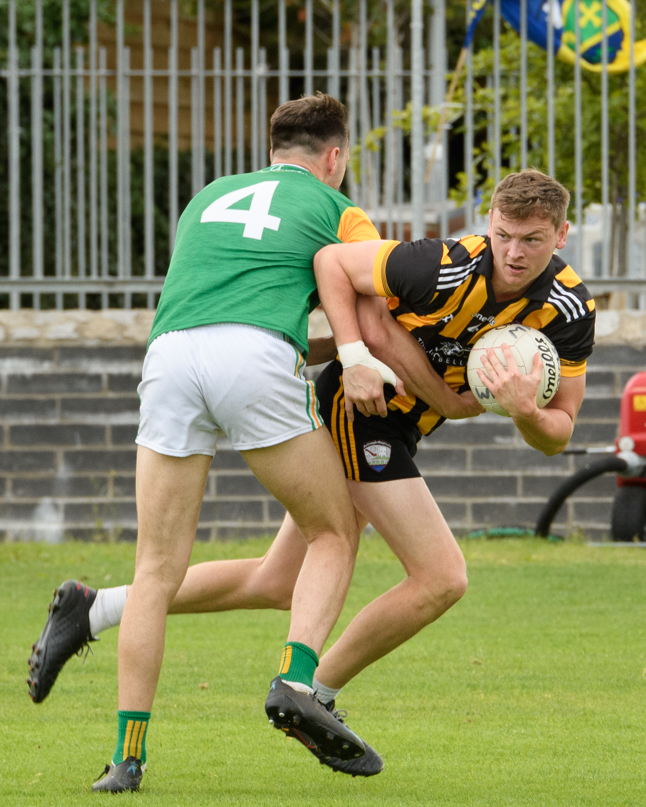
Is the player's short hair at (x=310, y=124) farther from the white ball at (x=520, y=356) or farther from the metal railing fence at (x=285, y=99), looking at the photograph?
the metal railing fence at (x=285, y=99)

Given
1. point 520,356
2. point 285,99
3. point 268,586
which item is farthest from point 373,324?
point 285,99

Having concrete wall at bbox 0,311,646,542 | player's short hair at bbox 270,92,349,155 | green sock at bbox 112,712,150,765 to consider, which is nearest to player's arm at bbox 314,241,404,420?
player's short hair at bbox 270,92,349,155

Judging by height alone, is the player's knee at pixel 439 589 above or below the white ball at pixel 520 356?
below

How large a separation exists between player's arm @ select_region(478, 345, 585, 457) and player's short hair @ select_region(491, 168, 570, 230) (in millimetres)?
426

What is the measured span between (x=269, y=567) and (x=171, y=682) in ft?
4.09

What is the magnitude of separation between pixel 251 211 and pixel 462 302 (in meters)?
0.75

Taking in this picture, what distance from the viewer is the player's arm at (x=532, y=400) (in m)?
3.55

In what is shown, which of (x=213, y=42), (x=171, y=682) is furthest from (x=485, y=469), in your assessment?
(x=213, y=42)

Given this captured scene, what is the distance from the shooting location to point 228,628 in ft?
21.1

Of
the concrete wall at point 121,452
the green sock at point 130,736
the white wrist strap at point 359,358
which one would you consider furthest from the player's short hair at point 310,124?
the concrete wall at point 121,452

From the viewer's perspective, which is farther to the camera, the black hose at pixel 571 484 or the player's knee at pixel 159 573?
the black hose at pixel 571 484

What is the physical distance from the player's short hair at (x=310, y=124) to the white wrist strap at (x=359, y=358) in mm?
701

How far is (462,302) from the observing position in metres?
3.78

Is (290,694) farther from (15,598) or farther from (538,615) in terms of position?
(15,598)
